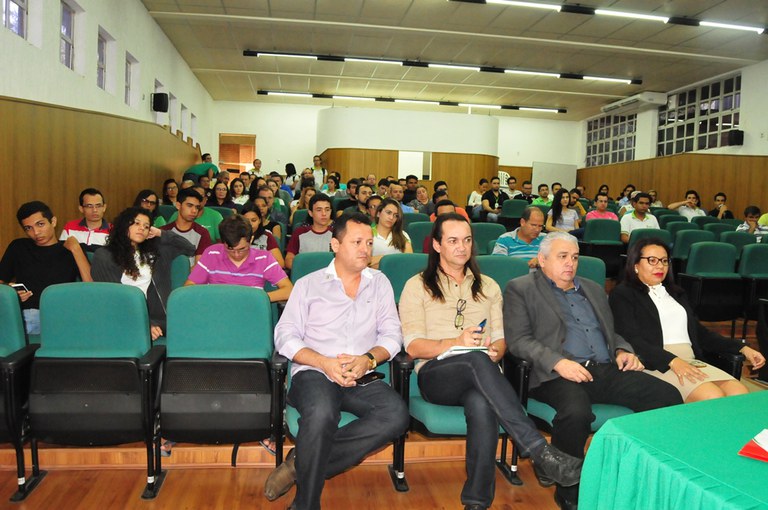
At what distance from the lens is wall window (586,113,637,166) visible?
1572 cm

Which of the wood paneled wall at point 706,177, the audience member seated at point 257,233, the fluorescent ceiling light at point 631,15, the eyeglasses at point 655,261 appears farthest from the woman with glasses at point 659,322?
the wood paneled wall at point 706,177

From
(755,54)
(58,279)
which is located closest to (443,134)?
(755,54)

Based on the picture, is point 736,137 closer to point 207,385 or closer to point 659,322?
point 659,322

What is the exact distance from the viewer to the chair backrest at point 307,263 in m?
3.46

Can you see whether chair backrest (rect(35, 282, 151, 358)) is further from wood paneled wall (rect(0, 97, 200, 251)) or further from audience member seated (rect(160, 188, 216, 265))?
wood paneled wall (rect(0, 97, 200, 251))

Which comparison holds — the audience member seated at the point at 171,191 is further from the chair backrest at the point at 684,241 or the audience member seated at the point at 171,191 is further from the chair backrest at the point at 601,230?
the chair backrest at the point at 684,241

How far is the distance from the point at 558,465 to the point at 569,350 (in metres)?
0.65

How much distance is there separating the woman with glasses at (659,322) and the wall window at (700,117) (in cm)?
1099

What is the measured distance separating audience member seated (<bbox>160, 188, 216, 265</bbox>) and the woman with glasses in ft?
9.04

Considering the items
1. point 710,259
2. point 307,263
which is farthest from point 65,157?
point 710,259

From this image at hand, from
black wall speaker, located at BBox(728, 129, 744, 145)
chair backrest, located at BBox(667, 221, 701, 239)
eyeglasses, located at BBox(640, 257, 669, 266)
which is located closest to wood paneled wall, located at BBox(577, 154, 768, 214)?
black wall speaker, located at BBox(728, 129, 744, 145)

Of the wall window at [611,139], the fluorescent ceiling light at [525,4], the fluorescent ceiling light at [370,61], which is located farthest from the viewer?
the wall window at [611,139]

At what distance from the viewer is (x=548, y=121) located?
59.7 feet

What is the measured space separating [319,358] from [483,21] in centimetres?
836
